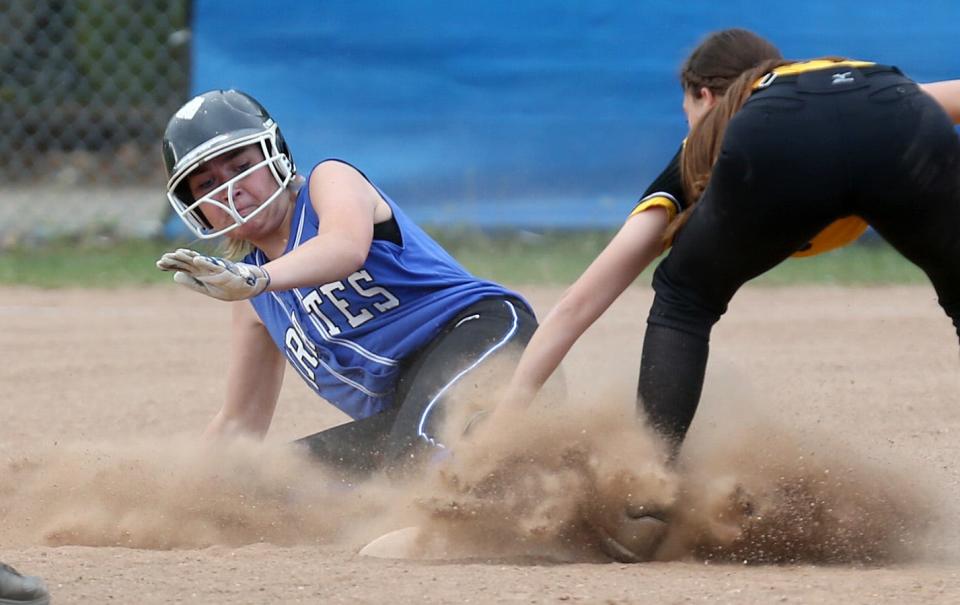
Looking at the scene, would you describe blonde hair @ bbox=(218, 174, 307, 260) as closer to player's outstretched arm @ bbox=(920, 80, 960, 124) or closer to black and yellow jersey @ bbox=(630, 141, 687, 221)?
black and yellow jersey @ bbox=(630, 141, 687, 221)

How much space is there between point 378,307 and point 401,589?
1.08 meters

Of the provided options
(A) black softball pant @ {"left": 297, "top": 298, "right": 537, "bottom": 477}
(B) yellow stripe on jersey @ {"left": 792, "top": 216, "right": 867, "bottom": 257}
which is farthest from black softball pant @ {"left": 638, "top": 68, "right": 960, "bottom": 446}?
(A) black softball pant @ {"left": 297, "top": 298, "right": 537, "bottom": 477}

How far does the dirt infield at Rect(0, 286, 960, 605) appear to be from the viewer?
2.62 m

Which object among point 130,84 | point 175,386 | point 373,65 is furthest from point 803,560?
point 130,84

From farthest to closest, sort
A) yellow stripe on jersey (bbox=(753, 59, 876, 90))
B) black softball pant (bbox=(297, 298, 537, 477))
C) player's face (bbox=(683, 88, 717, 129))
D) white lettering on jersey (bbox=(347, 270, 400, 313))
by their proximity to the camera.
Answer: white lettering on jersey (bbox=(347, 270, 400, 313)) < black softball pant (bbox=(297, 298, 537, 477)) < player's face (bbox=(683, 88, 717, 129)) < yellow stripe on jersey (bbox=(753, 59, 876, 90))

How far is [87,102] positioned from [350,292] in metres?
6.95

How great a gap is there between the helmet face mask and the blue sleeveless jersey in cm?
14

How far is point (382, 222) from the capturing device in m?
3.52

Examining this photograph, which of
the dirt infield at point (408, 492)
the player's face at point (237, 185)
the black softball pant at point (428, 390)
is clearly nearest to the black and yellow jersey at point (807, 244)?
the dirt infield at point (408, 492)

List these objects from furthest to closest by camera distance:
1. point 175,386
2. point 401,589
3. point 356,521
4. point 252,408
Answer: point 175,386, point 252,408, point 356,521, point 401,589

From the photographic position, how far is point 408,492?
320 centimetres

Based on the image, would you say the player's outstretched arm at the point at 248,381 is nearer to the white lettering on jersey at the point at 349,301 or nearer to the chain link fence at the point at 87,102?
the white lettering on jersey at the point at 349,301

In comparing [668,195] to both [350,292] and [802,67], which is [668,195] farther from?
[350,292]

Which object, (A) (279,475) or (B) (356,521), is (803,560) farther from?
(A) (279,475)
